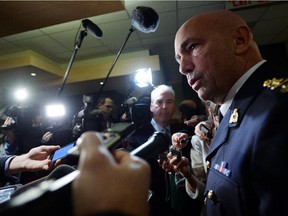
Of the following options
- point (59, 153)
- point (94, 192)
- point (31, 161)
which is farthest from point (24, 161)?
point (94, 192)

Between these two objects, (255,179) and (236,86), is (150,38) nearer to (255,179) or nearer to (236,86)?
(236,86)

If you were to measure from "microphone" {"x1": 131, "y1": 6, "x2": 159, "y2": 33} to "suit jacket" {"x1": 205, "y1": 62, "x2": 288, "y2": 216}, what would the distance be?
3.35 feet

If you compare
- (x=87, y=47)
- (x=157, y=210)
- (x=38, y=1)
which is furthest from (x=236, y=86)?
(x=87, y=47)

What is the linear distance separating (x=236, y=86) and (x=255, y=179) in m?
0.37

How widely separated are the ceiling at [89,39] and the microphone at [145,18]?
5.8 inches

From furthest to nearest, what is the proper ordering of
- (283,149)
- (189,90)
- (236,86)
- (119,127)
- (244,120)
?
(189,90)
(236,86)
(244,120)
(283,149)
(119,127)

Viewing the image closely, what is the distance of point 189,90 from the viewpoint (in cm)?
489

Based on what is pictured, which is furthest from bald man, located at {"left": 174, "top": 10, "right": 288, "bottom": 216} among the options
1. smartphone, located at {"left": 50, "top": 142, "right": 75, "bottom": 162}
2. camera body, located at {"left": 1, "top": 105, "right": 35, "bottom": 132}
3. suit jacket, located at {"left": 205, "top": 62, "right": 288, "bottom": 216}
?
camera body, located at {"left": 1, "top": 105, "right": 35, "bottom": 132}

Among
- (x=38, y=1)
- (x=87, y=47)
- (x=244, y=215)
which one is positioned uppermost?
(x=87, y=47)

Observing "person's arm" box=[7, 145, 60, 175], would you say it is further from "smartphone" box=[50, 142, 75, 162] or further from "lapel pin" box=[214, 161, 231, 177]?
"lapel pin" box=[214, 161, 231, 177]

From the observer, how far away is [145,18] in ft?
5.24

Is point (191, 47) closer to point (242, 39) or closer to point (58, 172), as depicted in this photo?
point (242, 39)

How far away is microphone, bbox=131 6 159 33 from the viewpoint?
159 centimetres

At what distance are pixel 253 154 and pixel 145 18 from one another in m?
1.28
